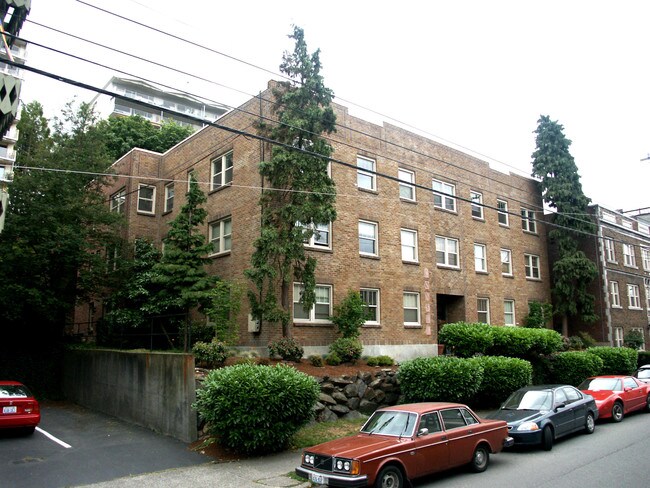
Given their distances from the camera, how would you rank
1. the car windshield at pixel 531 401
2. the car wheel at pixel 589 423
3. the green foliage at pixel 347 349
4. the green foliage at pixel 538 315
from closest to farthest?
the car windshield at pixel 531 401 → the car wheel at pixel 589 423 → the green foliage at pixel 347 349 → the green foliage at pixel 538 315

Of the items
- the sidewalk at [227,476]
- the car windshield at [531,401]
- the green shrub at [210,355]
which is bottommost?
the sidewalk at [227,476]

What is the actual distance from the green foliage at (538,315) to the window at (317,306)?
14158mm

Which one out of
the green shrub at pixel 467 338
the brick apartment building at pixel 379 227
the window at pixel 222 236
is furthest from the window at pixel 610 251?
the window at pixel 222 236

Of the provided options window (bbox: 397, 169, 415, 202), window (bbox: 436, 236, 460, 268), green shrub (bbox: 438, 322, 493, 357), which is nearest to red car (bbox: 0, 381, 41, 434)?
green shrub (bbox: 438, 322, 493, 357)

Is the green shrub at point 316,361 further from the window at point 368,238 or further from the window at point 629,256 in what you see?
the window at point 629,256

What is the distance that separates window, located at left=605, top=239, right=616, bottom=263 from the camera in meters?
35.6

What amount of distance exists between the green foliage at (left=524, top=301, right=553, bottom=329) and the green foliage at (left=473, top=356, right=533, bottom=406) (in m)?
12.0

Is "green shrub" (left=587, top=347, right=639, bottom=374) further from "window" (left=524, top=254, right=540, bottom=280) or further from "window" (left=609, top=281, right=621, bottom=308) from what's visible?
"window" (left=609, top=281, right=621, bottom=308)

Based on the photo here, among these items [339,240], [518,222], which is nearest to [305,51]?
[339,240]

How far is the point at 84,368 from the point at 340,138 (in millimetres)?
14200

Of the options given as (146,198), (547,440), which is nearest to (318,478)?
(547,440)

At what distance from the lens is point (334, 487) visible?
8.79m

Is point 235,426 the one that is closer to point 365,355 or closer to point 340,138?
point 365,355

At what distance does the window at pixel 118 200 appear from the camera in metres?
A: 29.4
